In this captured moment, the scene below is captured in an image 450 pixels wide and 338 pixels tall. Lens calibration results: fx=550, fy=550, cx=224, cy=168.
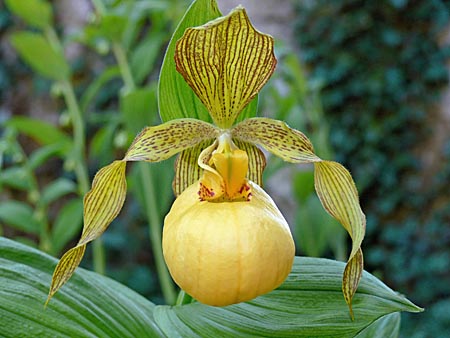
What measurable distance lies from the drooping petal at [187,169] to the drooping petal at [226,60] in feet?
0.29

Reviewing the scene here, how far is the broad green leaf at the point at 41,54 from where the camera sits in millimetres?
1611

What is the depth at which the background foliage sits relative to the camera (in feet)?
9.56

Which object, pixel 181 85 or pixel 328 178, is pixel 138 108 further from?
pixel 328 178

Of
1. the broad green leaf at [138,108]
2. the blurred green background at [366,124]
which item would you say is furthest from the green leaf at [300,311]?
the blurred green background at [366,124]

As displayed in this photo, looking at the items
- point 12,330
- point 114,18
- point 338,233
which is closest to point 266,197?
point 12,330

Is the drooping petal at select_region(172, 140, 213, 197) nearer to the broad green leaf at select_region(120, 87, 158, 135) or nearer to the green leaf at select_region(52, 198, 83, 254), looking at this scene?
the broad green leaf at select_region(120, 87, 158, 135)

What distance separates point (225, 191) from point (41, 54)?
1.19 meters

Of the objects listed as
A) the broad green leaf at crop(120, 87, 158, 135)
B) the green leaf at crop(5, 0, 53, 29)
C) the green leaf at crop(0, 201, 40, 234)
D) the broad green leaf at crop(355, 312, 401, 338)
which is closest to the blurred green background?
the green leaf at crop(5, 0, 53, 29)

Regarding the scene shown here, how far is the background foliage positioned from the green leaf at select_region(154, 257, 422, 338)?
2.38 m

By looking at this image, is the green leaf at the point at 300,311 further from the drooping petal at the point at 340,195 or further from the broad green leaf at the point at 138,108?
the broad green leaf at the point at 138,108

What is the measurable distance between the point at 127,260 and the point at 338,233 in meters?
1.71

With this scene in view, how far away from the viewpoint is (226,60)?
2.05 ft

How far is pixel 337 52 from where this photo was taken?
3.20 meters

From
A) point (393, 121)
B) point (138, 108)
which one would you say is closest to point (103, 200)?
point (138, 108)
